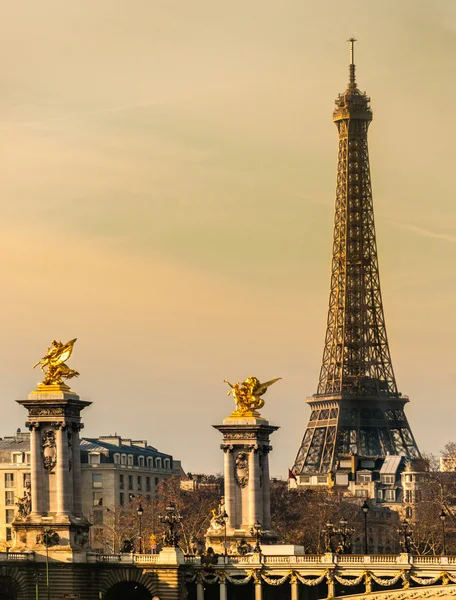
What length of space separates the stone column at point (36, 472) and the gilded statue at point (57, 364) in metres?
3.30

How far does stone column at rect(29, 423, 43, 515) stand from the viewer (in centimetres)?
15950

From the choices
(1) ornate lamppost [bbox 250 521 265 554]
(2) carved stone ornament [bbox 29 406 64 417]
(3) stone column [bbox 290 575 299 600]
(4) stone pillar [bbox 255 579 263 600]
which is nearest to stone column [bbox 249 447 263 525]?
(1) ornate lamppost [bbox 250 521 265 554]

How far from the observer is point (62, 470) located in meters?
160

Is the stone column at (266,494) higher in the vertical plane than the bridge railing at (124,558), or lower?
higher

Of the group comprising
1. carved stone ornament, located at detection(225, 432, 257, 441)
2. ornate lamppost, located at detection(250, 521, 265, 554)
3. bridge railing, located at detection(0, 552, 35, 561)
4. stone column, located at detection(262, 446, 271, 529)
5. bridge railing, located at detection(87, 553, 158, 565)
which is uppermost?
carved stone ornament, located at detection(225, 432, 257, 441)

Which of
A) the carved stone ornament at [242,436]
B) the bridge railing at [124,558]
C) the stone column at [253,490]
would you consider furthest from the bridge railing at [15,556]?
the carved stone ornament at [242,436]

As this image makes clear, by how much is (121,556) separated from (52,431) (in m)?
9.82

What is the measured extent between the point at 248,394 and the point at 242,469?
5.36 m

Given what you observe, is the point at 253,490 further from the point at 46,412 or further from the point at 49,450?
the point at 46,412

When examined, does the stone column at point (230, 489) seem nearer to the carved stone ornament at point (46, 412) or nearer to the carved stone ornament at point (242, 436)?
the carved stone ornament at point (242, 436)

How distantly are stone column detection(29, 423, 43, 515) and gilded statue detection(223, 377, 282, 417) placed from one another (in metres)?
17.4

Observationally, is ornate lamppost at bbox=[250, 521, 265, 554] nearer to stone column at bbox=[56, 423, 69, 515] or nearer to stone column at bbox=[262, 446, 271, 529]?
stone column at bbox=[262, 446, 271, 529]

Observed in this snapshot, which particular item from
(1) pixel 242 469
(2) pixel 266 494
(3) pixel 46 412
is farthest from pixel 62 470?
(2) pixel 266 494

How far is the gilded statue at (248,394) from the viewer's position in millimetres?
172625
